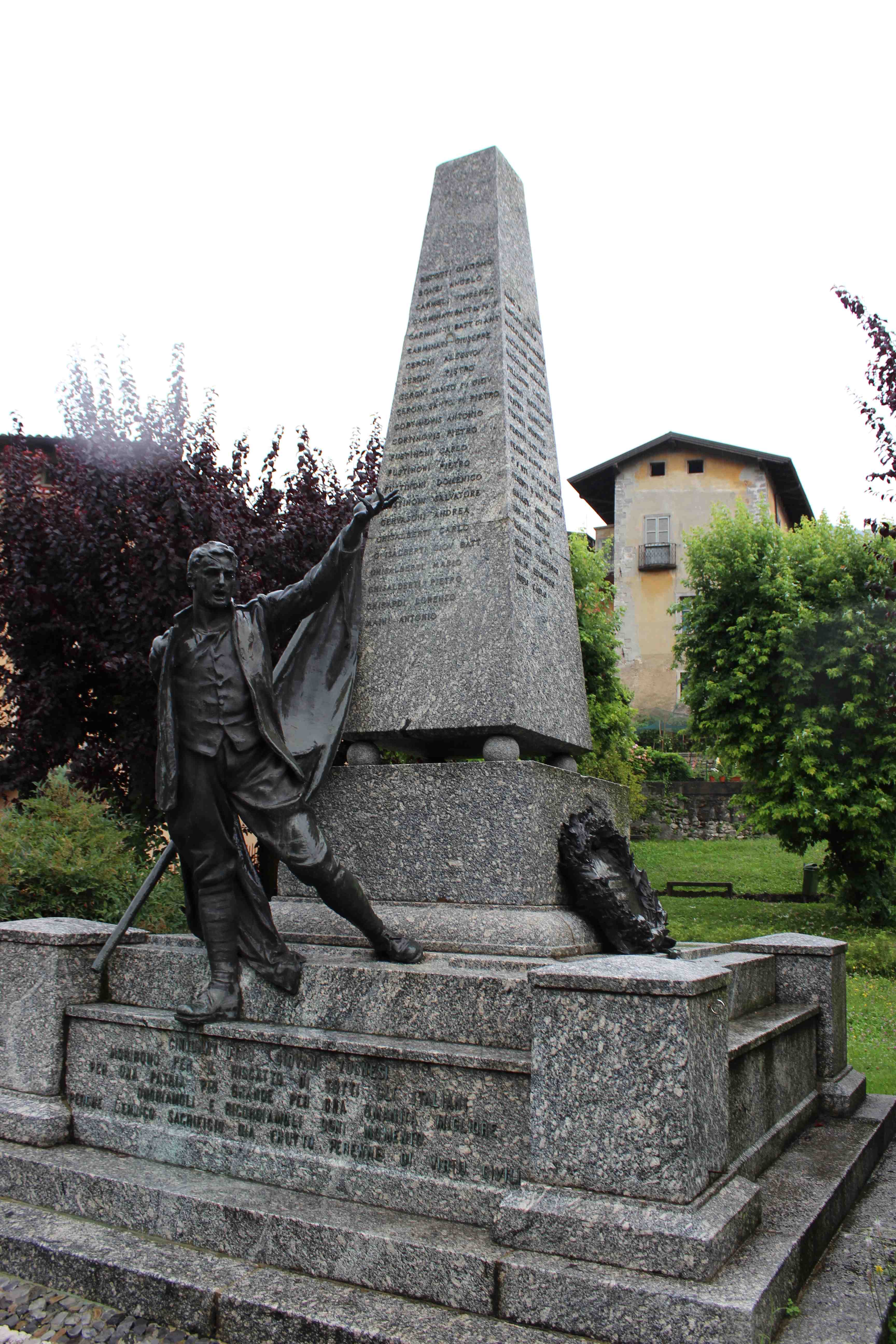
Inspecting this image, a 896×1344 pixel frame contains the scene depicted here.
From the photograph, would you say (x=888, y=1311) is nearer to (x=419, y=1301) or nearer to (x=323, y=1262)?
(x=419, y=1301)

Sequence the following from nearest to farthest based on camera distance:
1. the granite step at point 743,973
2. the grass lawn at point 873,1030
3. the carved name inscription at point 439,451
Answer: the granite step at point 743,973 < the carved name inscription at point 439,451 < the grass lawn at point 873,1030

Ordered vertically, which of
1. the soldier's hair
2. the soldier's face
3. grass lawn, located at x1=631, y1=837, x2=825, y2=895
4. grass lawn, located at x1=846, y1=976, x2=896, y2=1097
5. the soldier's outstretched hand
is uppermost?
the soldier's outstretched hand

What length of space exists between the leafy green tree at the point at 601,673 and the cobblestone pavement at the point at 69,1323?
1541 cm

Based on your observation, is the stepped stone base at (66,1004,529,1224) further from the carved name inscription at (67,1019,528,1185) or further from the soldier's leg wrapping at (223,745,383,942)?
the soldier's leg wrapping at (223,745,383,942)

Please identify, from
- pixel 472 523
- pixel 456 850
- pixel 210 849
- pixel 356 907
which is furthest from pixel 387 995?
pixel 472 523

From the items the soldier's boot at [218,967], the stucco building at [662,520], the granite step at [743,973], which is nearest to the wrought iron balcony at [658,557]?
the stucco building at [662,520]

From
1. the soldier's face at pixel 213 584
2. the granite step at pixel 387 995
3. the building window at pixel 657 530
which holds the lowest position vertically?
the granite step at pixel 387 995

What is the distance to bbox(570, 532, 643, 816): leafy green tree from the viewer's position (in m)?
20.0

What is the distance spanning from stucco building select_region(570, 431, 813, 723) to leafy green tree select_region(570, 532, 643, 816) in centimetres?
878

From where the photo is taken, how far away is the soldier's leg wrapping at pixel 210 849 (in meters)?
4.16

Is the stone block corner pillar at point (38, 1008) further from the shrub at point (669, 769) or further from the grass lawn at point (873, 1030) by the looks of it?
the shrub at point (669, 769)

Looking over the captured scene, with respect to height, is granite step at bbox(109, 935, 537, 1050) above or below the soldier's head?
below

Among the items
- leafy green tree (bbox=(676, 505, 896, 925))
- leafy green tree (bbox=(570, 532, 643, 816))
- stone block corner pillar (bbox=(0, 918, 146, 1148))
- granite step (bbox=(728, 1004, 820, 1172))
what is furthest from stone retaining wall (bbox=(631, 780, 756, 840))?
stone block corner pillar (bbox=(0, 918, 146, 1148))

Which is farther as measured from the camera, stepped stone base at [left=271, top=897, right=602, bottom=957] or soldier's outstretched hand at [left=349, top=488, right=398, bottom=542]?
soldier's outstretched hand at [left=349, top=488, right=398, bottom=542]
